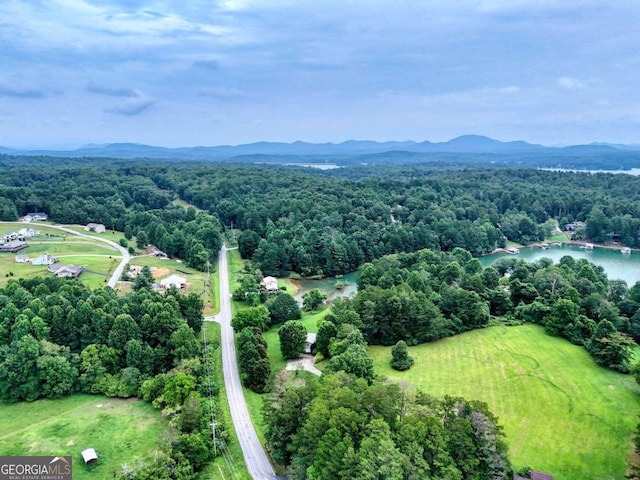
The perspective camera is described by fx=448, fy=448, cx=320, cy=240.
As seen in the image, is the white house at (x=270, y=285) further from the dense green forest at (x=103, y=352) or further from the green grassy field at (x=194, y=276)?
the dense green forest at (x=103, y=352)

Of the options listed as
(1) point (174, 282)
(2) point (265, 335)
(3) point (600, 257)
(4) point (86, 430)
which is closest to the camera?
(4) point (86, 430)

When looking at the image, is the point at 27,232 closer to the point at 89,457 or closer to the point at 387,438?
the point at 89,457

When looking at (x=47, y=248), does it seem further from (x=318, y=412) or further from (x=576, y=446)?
(x=576, y=446)

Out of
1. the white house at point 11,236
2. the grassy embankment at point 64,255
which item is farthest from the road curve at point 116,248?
the white house at point 11,236

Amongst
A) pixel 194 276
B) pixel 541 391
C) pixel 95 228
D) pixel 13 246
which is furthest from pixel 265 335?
pixel 95 228

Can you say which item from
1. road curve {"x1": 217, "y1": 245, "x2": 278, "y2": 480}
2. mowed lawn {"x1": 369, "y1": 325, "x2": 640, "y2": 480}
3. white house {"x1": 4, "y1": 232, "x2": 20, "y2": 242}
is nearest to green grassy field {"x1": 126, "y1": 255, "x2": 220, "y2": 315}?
road curve {"x1": 217, "y1": 245, "x2": 278, "y2": 480}

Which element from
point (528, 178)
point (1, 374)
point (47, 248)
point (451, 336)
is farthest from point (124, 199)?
point (528, 178)

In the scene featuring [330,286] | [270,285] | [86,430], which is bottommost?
[330,286]
